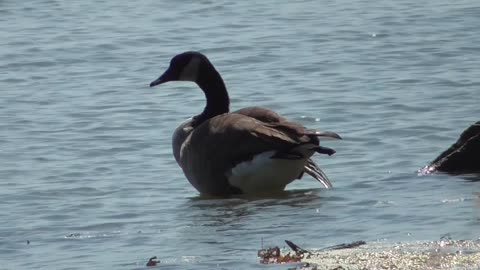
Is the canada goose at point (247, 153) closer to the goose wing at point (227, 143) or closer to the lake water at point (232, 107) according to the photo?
the goose wing at point (227, 143)

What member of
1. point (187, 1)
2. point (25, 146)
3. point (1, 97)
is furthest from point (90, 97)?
point (187, 1)

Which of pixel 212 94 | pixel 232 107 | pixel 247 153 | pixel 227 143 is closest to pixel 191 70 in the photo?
pixel 212 94

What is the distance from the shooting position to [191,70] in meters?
11.7

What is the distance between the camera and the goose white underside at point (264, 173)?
10.2 m

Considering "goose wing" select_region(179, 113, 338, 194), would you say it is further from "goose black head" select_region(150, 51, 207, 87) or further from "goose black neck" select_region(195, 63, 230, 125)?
"goose black head" select_region(150, 51, 207, 87)

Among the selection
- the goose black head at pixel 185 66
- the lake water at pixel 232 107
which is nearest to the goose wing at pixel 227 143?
the lake water at pixel 232 107

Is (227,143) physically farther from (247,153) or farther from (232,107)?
(232,107)

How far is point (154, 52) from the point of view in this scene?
17469 mm

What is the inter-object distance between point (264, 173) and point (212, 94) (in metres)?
1.55

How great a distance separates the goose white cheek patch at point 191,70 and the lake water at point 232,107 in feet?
2.64

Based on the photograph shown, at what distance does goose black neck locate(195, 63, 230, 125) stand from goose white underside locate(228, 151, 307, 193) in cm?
115

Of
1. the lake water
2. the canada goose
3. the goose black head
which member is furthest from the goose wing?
the goose black head

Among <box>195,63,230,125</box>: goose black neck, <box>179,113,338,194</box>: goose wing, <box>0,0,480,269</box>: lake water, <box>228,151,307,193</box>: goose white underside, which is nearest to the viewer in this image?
<box>0,0,480,269</box>: lake water

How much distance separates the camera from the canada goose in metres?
10.0
